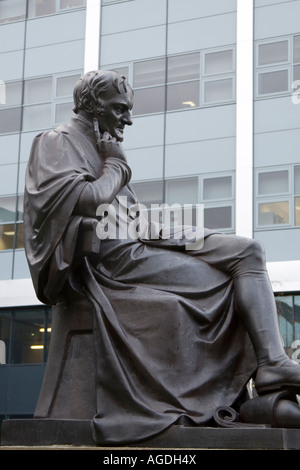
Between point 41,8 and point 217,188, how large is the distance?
858cm

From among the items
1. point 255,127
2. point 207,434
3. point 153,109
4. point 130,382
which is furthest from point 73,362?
point 153,109

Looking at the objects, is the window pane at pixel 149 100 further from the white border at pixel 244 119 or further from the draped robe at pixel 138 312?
the draped robe at pixel 138 312

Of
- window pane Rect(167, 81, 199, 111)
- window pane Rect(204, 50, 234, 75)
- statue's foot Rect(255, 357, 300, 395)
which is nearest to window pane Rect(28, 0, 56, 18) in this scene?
window pane Rect(167, 81, 199, 111)

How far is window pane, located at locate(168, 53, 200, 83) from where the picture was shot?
77.0 feet

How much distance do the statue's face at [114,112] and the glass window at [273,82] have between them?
16509mm

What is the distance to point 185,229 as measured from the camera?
583 cm

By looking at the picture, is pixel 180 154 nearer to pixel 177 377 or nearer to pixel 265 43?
pixel 265 43

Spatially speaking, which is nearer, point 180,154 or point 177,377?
point 177,377

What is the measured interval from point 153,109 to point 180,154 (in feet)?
6.23

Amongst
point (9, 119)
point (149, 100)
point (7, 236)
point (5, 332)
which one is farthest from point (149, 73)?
point (5, 332)

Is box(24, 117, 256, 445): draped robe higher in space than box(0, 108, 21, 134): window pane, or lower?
lower

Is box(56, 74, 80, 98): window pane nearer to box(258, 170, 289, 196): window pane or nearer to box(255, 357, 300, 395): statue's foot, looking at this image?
box(258, 170, 289, 196): window pane

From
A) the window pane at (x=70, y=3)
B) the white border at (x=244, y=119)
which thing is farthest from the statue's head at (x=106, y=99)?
the window pane at (x=70, y=3)

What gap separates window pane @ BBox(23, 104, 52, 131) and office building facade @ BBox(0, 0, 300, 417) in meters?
0.03
